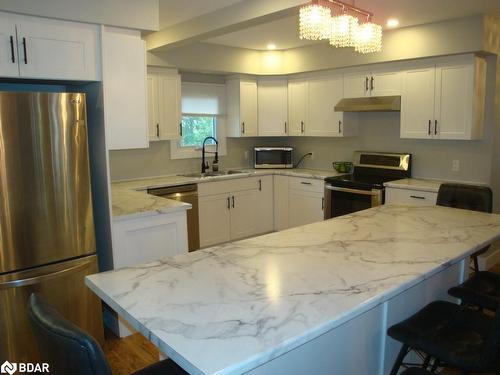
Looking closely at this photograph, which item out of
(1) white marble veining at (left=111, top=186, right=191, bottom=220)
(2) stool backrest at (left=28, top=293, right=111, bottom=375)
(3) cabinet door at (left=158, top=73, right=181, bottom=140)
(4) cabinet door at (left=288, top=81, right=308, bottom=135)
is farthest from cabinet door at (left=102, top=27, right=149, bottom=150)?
(4) cabinet door at (left=288, top=81, right=308, bottom=135)

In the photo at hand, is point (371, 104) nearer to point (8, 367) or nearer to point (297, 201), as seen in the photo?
point (297, 201)

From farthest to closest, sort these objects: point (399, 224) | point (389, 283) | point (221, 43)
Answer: point (221, 43) < point (399, 224) < point (389, 283)

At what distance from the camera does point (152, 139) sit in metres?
4.73

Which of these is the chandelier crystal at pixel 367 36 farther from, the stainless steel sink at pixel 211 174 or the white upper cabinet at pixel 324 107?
the stainless steel sink at pixel 211 174

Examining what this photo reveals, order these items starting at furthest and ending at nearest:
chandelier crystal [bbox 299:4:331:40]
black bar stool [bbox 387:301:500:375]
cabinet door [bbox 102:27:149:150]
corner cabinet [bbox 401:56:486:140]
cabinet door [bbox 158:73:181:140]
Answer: cabinet door [bbox 158:73:181:140]
corner cabinet [bbox 401:56:486:140]
cabinet door [bbox 102:27:149:150]
chandelier crystal [bbox 299:4:331:40]
black bar stool [bbox 387:301:500:375]

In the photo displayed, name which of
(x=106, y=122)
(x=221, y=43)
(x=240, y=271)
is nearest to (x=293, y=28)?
(x=221, y=43)

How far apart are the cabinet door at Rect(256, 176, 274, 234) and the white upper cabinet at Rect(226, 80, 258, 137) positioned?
68 cm

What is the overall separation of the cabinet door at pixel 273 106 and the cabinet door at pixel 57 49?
10.3 ft

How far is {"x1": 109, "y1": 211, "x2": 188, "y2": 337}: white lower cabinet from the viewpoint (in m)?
2.95

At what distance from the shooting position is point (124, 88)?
298cm

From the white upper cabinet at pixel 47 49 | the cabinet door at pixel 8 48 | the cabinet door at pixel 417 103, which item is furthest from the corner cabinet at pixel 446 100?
the cabinet door at pixel 8 48

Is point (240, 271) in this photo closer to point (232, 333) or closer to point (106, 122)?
point (232, 333)

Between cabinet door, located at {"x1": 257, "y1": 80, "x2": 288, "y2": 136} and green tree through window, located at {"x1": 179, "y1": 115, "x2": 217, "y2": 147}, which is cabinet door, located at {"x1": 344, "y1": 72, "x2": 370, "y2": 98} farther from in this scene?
green tree through window, located at {"x1": 179, "y1": 115, "x2": 217, "y2": 147}

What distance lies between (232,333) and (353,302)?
45cm
